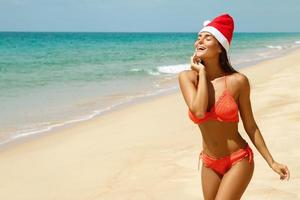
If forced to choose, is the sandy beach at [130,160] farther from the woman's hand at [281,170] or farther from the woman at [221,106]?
the woman at [221,106]

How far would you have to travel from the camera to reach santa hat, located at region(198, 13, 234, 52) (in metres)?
3.10

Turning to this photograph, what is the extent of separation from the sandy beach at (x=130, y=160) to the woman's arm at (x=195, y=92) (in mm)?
2597

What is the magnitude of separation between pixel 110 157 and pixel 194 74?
450 cm

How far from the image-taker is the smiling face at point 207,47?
312 centimetres

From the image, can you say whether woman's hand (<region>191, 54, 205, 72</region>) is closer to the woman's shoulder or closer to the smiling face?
the smiling face

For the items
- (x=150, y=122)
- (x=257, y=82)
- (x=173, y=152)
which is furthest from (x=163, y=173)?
(x=257, y=82)

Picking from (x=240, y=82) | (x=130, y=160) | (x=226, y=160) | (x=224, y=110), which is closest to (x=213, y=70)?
(x=240, y=82)

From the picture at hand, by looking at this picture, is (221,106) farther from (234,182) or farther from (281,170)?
(281,170)

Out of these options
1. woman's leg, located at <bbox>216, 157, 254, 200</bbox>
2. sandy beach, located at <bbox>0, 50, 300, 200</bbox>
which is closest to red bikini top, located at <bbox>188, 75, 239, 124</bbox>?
woman's leg, located at <bbox>216, 157, 254, 200</bbox>

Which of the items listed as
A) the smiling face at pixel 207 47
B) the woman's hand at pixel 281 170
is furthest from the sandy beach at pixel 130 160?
the smiling face at pixel 207 47

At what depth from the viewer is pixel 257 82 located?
17266 millimetres

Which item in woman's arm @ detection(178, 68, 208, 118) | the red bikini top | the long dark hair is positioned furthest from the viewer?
the long dark hair

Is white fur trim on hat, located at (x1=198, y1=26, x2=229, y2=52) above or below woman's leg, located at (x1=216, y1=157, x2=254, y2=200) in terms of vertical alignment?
above
